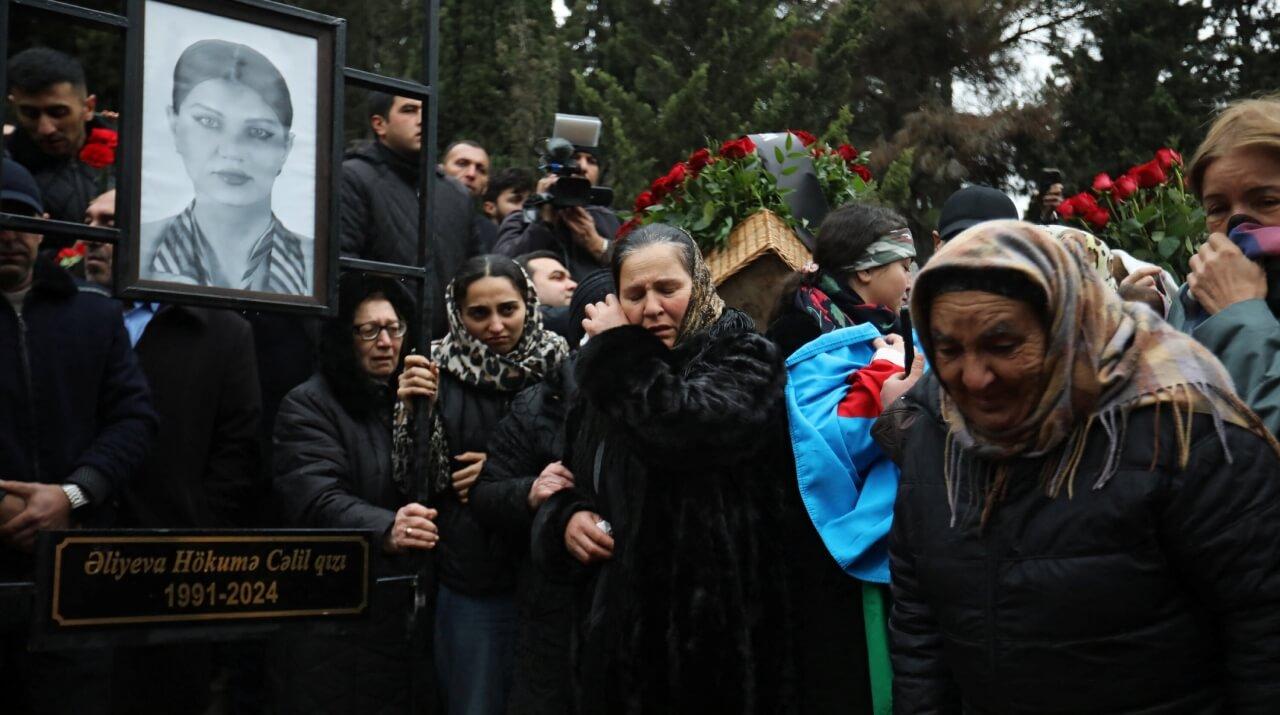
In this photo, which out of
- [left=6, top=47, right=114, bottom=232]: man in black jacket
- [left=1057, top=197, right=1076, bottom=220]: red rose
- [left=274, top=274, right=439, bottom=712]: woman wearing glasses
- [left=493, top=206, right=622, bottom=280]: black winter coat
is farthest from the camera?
[left=493, top=206, right=622, bottom=280]: black winter coat

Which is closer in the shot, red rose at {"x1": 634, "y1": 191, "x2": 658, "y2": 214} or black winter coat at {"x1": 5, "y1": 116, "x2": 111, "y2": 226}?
red rose at {"x1": 634, "y1": 191, "x2": 658, "y2": 214}

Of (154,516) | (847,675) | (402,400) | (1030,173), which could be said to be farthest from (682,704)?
(1030,173)

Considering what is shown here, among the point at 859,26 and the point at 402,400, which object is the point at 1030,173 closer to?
the point at 859,26

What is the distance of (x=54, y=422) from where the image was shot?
4.12m

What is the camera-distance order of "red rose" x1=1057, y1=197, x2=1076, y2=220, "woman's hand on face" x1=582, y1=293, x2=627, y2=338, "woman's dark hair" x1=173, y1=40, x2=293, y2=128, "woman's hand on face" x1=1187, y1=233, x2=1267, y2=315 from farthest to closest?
"red rose" x1=1057, y1=197, x2=1076, y2=220, "woman's hand on face" x1=582, y1=293, x2=627, y2=338, "woman's dark hair" x1=173, y1=40, x2=293, y2=128, "woman's hand on face" x1=1187, y1=233, x2=1267, y2=315

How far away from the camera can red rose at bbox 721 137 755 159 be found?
4.78 meters

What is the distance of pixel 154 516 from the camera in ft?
15.6

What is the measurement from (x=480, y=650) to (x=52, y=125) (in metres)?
2.86

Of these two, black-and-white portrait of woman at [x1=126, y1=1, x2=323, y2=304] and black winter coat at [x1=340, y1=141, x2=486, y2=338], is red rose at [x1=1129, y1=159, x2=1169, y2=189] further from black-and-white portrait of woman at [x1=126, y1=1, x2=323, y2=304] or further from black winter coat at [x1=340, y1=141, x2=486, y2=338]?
black-and-white portrait of woman at [x1=126, y1=1, x2=323, y2=304]

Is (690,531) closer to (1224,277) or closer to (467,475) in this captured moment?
(467,475)

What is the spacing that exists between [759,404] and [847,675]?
0.74 m

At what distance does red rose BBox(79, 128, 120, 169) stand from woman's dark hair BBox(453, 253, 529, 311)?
6.63ft

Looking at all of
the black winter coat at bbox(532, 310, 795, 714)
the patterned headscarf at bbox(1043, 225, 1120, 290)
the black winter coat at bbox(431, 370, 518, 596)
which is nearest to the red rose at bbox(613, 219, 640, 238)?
the black winter coat at bbox(431, 370, 518, 596)

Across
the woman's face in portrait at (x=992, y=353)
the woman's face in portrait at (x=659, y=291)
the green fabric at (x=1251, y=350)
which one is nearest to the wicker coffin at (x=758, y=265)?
the woman's face in portrait at (x=659, y=291)
